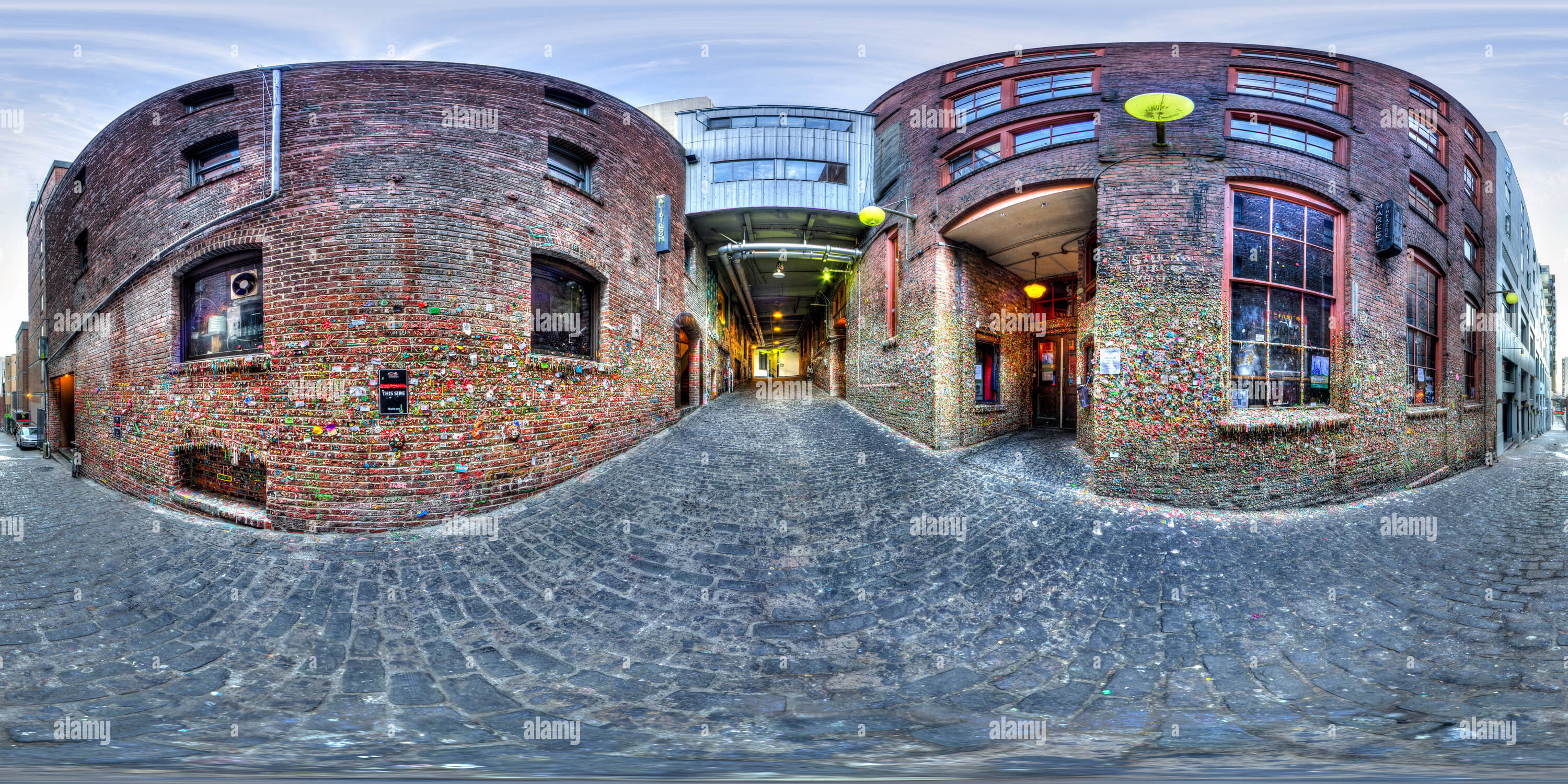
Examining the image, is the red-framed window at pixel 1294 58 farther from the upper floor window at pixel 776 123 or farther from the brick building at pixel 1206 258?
the upper floor window at pixel 776 123

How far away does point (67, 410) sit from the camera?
12.2 m

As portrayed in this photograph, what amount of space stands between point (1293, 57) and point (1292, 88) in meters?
0.43

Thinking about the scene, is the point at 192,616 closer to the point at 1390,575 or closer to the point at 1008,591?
the point at 1008,591

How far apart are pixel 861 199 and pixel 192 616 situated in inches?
490

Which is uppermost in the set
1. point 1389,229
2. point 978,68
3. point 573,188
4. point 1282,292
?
point 978,68

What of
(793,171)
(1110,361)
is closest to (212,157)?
(793,171)

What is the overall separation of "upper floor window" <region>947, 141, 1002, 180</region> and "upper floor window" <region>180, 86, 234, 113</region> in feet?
34.9

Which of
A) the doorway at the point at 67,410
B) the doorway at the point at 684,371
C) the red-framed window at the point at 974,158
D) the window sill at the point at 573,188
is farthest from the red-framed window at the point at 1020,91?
the doorway at the point at 67,410

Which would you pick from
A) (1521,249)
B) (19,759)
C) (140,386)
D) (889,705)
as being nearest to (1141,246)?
(889,705)

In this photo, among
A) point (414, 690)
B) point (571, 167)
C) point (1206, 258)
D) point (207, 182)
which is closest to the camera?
point (414, 690)

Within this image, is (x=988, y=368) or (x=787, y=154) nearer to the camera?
(x=988, y=368)

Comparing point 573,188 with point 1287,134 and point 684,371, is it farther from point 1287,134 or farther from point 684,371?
point 1287,134

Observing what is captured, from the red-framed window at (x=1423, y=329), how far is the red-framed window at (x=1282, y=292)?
114 inches

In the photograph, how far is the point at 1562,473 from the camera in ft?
34.8
